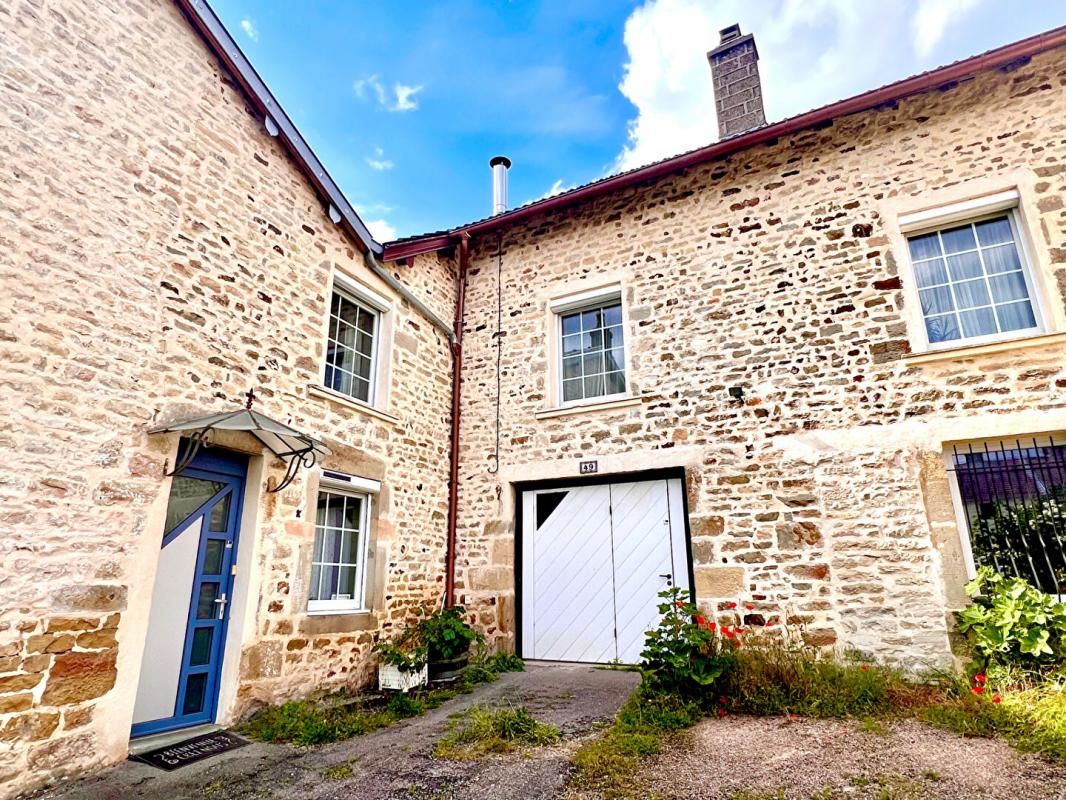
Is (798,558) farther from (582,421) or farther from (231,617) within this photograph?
(231,617)

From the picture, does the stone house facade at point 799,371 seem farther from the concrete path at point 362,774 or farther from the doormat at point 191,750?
the doormat at point 191,750

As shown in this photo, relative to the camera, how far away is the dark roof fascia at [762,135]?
534 cm

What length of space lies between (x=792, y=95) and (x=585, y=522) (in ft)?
20.2

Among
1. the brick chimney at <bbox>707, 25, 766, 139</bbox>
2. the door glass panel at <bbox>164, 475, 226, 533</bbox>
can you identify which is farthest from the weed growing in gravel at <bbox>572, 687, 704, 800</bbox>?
the brick chimney at <bbox>707, 25, 766, 139</bbox>

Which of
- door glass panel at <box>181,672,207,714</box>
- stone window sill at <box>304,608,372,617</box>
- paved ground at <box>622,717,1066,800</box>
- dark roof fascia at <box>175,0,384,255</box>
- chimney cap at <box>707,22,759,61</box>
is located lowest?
paved ground at <box>622,717,1066,800</box>

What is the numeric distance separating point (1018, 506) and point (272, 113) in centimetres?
753

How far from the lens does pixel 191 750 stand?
3.84 meters

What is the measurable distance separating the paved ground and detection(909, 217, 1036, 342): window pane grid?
11.6 feet

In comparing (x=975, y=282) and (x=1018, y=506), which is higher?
(x=975, y=282)

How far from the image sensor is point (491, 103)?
9.04 m

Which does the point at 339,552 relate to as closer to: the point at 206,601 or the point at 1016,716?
the point at 206,601

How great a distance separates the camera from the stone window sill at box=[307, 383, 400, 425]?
5449mm

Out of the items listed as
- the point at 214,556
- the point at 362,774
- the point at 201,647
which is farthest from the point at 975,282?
the point at 201,647

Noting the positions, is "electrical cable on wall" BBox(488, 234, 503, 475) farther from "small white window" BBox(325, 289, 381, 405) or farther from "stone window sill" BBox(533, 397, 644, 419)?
"small white window" BBox(325, 289, 381, 405)
